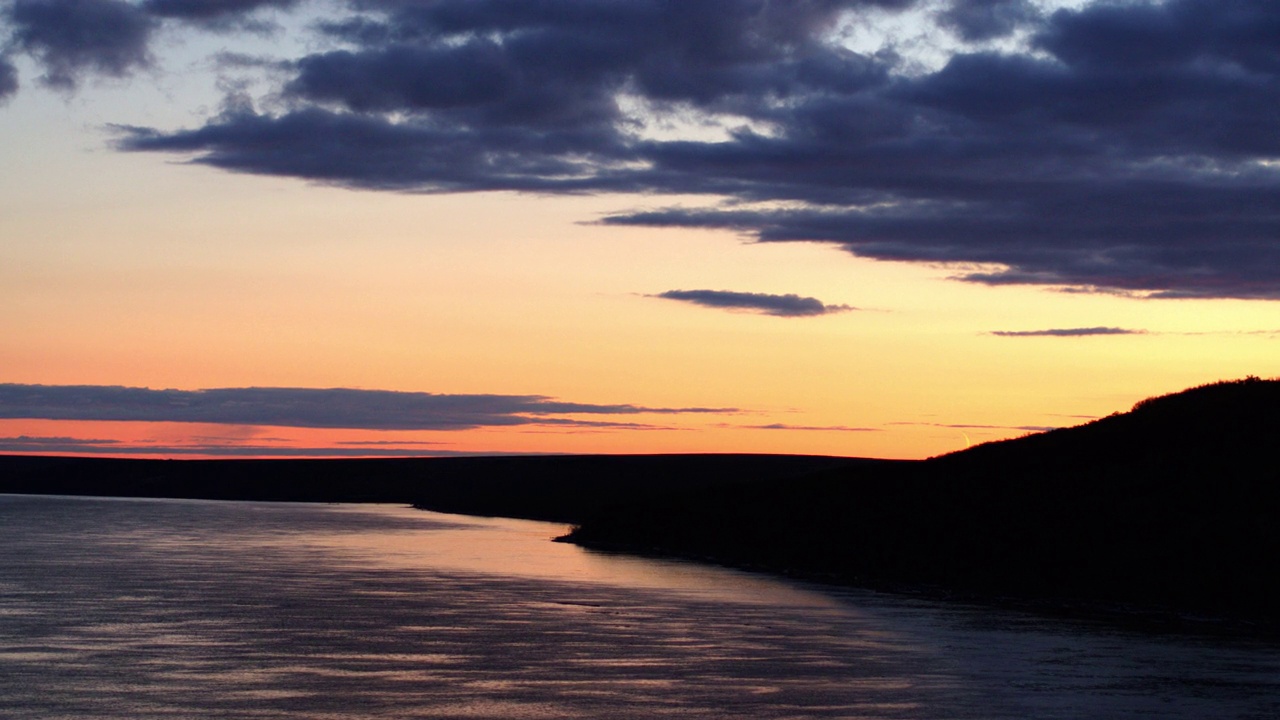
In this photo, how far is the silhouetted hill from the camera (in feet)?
147

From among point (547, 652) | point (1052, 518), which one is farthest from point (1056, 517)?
point (547, 652)

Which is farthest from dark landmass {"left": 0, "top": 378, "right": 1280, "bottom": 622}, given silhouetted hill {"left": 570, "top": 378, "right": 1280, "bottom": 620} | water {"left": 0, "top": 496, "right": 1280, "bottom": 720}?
water {"left": 0, "top": 496, "right": 1280, "bottom": 720}

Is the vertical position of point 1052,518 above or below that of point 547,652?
above

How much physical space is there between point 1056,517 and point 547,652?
103 feet

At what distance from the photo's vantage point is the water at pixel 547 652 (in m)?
21.7

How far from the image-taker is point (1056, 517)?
53438 millimetres

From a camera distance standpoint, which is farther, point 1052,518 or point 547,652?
Result: point 1052,518

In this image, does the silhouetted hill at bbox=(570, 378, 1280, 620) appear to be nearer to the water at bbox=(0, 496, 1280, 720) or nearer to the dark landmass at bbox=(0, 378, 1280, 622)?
the dark landmass at bbox=(0, 378, 1280, 622)

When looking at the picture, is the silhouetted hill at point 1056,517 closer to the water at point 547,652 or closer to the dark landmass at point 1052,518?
the dark landmass at point 1052,518

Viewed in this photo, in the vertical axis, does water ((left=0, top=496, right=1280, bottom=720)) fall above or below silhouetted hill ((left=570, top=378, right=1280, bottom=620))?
below

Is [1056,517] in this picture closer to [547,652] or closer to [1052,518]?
[1052,518]

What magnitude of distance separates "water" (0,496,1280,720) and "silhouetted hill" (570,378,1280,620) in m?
6.97

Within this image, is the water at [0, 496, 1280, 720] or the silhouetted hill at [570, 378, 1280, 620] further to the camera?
the silhouetted hill at [570, 378, 1280, 620]

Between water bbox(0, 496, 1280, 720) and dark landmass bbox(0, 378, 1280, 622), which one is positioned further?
dark landmass bbox(0, 378, 1280, 622)
